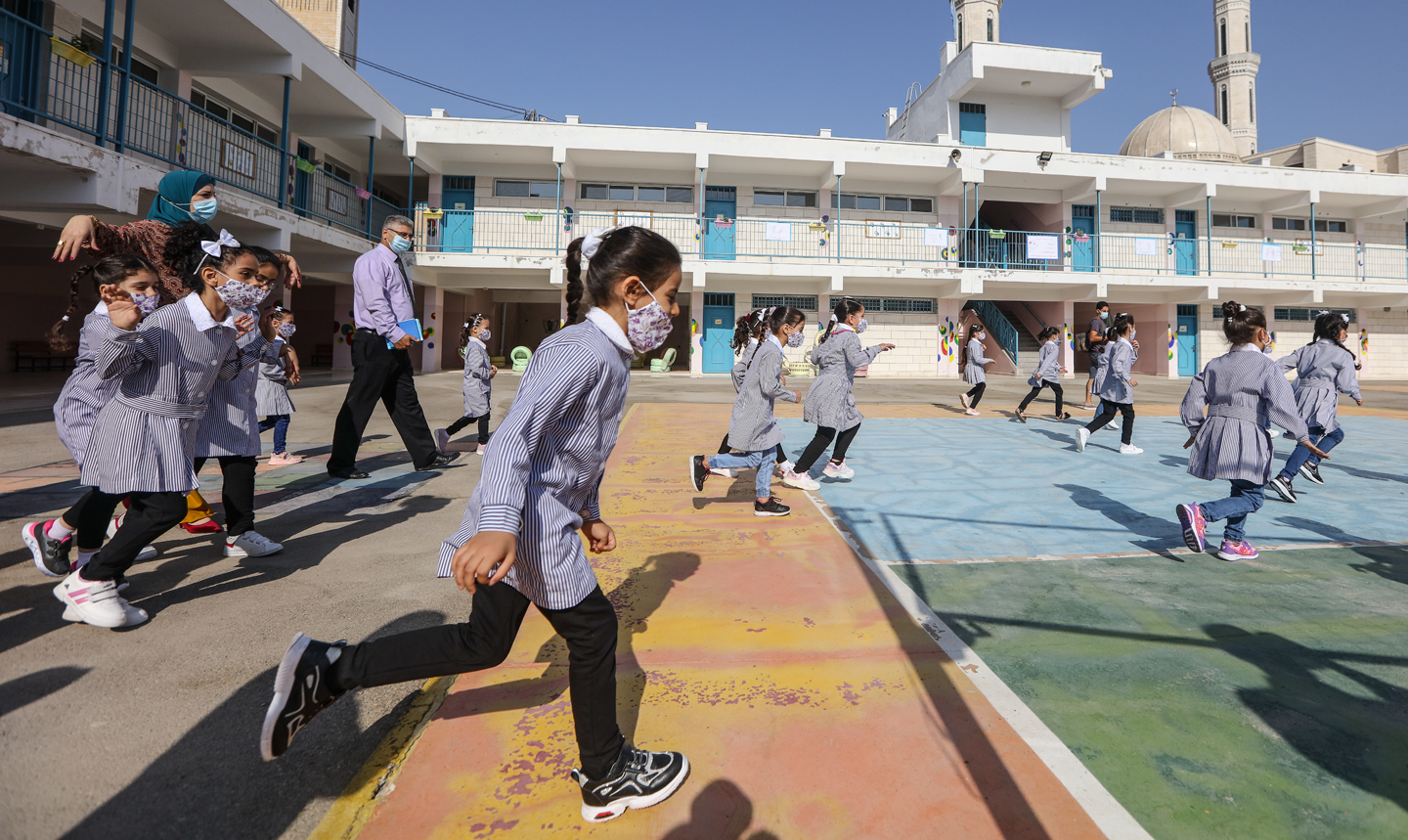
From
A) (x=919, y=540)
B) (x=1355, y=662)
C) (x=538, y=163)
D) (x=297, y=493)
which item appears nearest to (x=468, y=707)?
(x=919, y=540)

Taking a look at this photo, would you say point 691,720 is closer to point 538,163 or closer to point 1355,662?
point 1355,662

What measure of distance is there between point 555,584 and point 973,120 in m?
26.5

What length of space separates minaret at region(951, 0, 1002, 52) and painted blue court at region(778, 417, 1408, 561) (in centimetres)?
2650

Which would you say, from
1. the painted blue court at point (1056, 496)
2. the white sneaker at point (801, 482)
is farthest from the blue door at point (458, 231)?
the white sneaker at point (801, 482)

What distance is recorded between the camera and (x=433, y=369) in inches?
801

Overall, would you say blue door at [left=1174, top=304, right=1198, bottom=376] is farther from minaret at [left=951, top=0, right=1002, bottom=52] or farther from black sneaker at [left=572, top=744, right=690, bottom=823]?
black sneaker at [left=572, top=744, right=690, bottom=823]

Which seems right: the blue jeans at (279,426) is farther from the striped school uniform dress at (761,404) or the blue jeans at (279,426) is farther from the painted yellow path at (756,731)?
the painted yellow path at (756,731)

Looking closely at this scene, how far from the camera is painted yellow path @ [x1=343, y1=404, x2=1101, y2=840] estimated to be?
1651mm

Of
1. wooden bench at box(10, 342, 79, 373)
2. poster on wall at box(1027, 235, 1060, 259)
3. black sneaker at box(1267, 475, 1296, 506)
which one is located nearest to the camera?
black sneaker at box(1267, 475, 1296, 506)

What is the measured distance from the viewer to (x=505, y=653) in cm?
177

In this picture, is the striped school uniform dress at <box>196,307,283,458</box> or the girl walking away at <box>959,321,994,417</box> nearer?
the striped school uniform dress at <box>196,307,283,458</box>

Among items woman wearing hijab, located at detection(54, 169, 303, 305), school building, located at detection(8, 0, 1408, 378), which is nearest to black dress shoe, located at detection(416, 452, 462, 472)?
woman wearing hijab, located at detection(54, 169, 303, 305)

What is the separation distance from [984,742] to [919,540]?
7.33 ft

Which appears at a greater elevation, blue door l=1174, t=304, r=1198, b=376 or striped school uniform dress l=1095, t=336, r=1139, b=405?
blue door l=1174, t=304, r=1198, b=376
